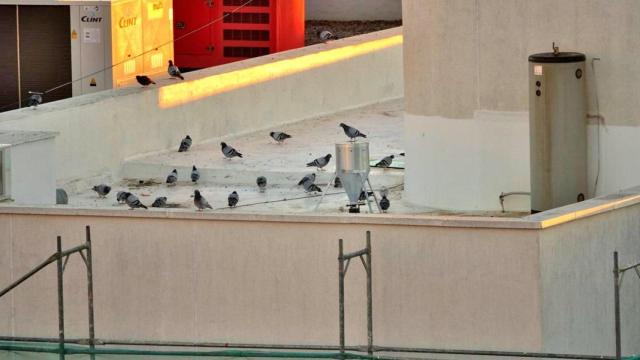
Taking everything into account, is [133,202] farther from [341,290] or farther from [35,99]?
[341,290]

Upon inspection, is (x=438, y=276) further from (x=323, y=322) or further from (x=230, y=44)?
(x=230, y=44)

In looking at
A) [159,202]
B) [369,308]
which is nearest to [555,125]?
[369,308]

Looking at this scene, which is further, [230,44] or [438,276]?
[230,44]

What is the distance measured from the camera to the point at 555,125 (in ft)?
55.1

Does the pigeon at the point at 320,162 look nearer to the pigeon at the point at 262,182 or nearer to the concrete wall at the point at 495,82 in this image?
the pigeon at the point at 262,182

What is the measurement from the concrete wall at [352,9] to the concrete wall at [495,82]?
14.2 m

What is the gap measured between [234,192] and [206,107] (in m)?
3.88

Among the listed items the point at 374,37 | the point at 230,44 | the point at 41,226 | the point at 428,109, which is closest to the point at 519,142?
the point at 428,109

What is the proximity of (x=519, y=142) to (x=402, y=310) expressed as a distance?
352 centimetres

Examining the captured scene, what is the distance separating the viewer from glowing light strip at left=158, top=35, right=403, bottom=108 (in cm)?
2223

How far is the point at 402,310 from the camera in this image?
572 inches

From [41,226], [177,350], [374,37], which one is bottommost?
[177,350]

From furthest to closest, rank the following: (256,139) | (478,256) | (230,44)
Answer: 1. (230,44)
2. (256,139)
3. (478,256)

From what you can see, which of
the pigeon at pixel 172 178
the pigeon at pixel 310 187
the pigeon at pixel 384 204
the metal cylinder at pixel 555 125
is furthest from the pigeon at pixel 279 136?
the metal cylinder at pixel 555 125
